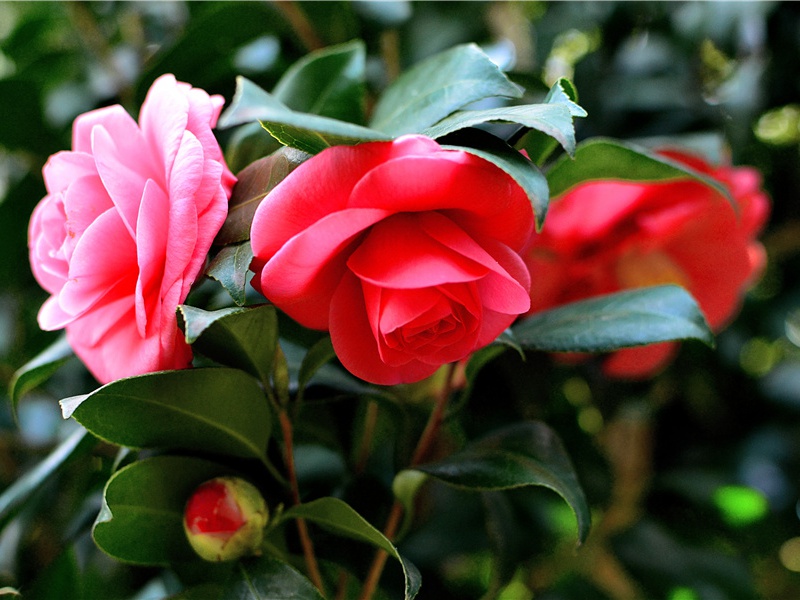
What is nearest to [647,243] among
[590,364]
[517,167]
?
[590,364]

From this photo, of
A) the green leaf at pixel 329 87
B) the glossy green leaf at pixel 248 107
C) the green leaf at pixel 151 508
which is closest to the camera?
the glossy green leaf at pixel 248 107

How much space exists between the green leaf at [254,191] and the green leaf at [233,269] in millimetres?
11

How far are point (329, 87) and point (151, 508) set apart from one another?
1.17 ft

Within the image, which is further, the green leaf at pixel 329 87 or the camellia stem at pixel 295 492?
the green leaf at pixel 329 87

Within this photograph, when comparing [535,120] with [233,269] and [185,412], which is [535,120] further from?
[185,412]

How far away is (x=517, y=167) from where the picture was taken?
0.37 m

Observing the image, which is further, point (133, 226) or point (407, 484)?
point (407, 484)

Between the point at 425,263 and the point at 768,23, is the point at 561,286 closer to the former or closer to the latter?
the point at 425,263

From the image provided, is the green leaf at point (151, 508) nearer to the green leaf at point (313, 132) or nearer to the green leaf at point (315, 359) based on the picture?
the green leaf at point (315, 359)

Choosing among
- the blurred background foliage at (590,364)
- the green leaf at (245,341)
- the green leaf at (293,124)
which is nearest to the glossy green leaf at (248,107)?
the green leaf at (293,124)

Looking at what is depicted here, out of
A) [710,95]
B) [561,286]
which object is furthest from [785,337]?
[561,286]

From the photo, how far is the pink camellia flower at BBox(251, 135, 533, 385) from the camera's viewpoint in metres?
0.36

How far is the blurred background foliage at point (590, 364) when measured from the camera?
81 cm

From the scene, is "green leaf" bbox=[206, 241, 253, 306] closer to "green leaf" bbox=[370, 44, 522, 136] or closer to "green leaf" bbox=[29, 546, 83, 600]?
"green leaf" bbox=[370, 44, 522, 136]
